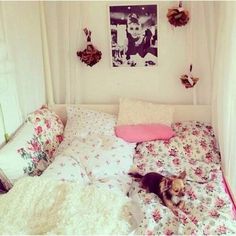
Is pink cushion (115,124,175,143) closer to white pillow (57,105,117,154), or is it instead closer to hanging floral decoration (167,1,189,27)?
white pillow (57,105,117,154)

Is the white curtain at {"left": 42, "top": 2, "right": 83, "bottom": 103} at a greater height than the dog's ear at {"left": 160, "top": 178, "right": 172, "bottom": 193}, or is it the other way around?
the white curtain at {"left": 42, "top": 2, "right": 83, "bottom": 103}

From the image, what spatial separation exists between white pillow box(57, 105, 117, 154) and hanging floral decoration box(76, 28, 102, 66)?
41cm

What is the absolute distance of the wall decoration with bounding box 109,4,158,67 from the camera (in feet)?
8.84

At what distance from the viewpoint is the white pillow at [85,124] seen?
→ 8.44 feet

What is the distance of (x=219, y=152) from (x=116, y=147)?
769 millimetres

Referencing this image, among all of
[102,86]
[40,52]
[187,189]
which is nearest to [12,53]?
[40,52]

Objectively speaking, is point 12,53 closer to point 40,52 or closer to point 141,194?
point 40,52

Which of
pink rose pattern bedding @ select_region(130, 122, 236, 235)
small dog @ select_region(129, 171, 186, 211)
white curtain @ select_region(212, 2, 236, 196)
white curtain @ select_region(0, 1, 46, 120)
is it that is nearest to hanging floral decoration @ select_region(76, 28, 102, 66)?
white curtain @ select_region(0, 1, 46, 120)

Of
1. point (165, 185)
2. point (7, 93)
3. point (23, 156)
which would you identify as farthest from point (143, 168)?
point (7, 93)

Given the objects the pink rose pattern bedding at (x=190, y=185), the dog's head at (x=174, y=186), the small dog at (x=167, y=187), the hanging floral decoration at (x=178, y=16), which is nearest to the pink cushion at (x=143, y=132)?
the pink rose pattern bedding at (x=190, y=185)

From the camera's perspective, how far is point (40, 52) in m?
2.87

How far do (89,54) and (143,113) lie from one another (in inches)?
26.3

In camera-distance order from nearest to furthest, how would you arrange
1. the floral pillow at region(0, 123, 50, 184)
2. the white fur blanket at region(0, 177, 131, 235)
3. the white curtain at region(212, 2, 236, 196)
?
the white fur blanket at region(0, 177, 131, 235), the floral pillow at region(0, 123, 50, 184), the white curtain at region(212, 2, 236, 196)

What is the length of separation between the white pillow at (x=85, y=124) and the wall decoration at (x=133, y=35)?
1.57 feet
